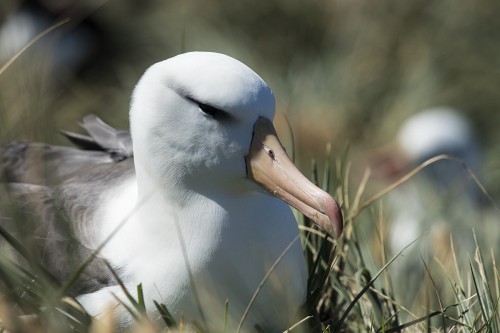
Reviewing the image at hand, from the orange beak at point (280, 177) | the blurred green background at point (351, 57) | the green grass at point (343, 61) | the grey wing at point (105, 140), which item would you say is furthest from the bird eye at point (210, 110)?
the blurred green background at point (351, 57)

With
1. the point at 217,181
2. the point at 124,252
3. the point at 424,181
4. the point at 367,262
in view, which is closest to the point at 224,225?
the point at 217,181

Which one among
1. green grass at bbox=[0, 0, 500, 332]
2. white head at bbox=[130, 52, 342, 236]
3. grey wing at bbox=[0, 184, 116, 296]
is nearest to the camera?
grey wing at bbox=[0, 184, 116, 296]

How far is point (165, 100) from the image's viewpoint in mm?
2699

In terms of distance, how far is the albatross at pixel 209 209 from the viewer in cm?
261

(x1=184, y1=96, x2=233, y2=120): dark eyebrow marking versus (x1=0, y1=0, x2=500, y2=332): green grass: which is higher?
(x1=184, y1=96, x2=233, y2=120): dark eyebrow marking

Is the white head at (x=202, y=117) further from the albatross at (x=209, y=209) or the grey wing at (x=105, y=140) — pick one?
the grey wing at (x=105, y=140)

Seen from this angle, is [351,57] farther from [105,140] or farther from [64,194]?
[64,194]

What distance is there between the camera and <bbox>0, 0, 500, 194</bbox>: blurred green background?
6637mm

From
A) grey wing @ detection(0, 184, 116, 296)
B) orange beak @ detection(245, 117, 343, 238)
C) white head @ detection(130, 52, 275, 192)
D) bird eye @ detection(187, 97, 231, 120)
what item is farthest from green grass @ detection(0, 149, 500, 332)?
bird eye @ detection(187, 97, 231, 120)

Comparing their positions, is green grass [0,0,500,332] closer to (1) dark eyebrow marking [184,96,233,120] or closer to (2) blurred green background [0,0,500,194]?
(2) blurred green background [0,0,500,194]

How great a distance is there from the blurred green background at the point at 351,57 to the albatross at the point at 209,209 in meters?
3.62

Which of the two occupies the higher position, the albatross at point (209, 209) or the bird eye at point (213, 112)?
the bird eye at point (213, 112)

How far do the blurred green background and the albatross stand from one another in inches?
142

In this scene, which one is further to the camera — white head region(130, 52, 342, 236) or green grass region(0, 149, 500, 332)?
white head region(130, 52, 342, 236)
